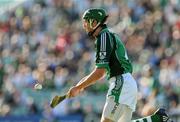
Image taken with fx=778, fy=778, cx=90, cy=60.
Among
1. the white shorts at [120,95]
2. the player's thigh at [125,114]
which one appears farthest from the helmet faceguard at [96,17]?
the player's thigh at [125,114]

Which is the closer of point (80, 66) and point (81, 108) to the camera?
point (81, 108)

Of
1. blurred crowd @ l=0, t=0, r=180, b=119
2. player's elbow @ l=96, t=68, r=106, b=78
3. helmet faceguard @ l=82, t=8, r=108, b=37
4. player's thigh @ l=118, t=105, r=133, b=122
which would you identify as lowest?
player's thigh @ l=118, t=105, r=133, b=122

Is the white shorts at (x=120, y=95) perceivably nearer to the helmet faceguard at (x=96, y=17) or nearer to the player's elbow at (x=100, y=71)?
the player's elbow at (x=100, y=71)

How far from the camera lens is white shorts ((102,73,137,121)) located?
450 inches

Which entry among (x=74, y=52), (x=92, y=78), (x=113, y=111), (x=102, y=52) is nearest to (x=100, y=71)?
(x=92, y=78)

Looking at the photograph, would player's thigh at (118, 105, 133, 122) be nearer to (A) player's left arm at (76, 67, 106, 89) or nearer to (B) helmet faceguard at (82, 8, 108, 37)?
(A) player's left arm at (76, 67, 106, 89)

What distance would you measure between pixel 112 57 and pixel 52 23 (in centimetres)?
1521

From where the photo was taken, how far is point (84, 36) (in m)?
24.6

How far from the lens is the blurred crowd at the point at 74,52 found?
20609 mm

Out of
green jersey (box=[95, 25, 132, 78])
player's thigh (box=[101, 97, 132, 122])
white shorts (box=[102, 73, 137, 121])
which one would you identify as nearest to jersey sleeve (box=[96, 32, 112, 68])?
green jersey (box=[95, 25, 132, 78])

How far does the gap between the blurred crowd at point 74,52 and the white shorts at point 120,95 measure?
681cm

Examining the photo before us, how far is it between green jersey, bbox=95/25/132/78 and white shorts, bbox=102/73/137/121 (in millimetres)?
109

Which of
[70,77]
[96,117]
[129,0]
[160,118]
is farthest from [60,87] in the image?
[160,118]

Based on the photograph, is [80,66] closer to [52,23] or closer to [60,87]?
[60,87]
